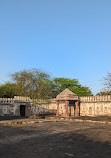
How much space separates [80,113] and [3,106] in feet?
40.3

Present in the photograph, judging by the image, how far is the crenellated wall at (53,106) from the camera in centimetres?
2327

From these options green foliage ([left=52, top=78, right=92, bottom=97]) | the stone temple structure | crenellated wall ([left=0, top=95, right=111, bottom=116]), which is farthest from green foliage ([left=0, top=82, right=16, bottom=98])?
green foliage ([left=52, top=78, right=92, bottom=97])

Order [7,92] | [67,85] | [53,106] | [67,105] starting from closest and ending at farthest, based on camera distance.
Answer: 1. [67,105]
2. [53,106]
3. [7,92]
4. [67,85]

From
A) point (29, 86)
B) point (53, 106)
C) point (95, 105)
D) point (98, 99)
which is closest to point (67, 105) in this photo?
point (95, 105)

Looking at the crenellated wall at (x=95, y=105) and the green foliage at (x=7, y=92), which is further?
the green foliage at (x=7, y=92)

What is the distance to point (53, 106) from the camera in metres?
31.7

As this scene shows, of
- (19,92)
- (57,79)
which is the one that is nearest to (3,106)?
(19,92)

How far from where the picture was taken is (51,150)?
21.5ft

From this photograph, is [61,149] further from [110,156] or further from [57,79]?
[57,79]

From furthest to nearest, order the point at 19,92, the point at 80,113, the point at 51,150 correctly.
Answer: the point at 19,92
the point at 80,113
the point at 51,150

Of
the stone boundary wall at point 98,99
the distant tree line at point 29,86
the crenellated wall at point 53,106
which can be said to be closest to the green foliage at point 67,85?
the distant tree line at point 29,86

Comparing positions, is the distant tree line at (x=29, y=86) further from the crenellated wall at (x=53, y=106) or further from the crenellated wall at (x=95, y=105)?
the crenellated wall at (x=95, y=105)

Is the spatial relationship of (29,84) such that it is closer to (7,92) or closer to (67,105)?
(7,92)

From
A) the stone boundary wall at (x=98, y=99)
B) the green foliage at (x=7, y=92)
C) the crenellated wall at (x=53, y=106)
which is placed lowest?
the crenellated wall at (x=53, y=106)
